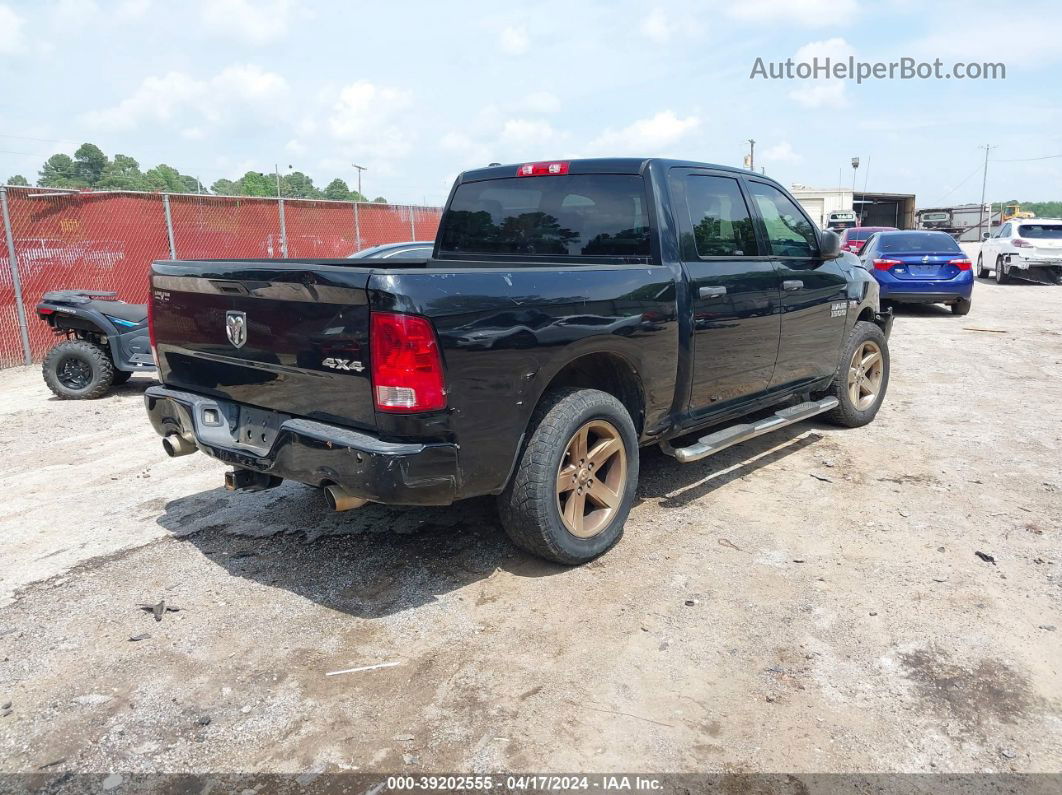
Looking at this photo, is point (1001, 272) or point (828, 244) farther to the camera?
point (1001, 272)

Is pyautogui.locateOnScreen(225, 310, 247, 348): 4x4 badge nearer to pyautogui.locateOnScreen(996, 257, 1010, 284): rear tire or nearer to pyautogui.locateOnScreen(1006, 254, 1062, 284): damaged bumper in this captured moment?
pyautogui.locateOnScreen(1006, 254, 1062, 284): damaged bumper

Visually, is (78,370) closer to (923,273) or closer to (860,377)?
(860,377)

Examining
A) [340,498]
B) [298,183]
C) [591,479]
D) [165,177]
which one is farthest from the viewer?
[298,183]

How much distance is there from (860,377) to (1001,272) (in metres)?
18.1

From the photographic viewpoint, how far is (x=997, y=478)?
5.18m

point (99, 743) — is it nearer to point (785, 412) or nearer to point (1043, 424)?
point (785, 412)

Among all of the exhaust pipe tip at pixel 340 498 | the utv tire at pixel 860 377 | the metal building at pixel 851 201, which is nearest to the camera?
the exhaust pipe tip at pixel 340 498

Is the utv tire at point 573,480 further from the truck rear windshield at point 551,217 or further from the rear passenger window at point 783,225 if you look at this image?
the rear passenger window at point 783,225

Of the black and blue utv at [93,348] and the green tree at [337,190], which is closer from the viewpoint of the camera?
the black and blue utv at [93,348]

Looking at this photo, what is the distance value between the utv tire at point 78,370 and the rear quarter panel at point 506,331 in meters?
6.23

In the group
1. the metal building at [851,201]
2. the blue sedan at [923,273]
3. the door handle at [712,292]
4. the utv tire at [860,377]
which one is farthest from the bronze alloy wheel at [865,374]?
the metal building at [851,201]

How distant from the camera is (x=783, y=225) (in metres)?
5.36

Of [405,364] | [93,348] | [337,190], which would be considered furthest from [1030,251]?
[337,190]

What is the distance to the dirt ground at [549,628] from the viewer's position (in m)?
2.61
